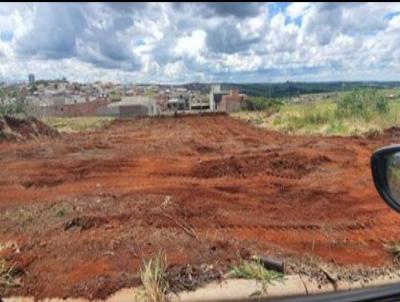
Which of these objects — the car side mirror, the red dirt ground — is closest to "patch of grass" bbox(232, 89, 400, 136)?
the red dirt ground

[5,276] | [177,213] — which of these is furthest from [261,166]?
[5,276]

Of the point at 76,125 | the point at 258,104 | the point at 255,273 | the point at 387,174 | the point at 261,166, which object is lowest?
the point at 258,104

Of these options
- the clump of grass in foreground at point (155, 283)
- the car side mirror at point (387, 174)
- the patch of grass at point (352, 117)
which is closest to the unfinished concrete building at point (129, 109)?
the patch of grass at point (352, 117)

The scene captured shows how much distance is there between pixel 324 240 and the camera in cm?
634

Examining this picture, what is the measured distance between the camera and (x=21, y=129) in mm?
21766

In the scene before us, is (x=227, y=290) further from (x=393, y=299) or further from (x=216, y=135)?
(x=216, y=135)

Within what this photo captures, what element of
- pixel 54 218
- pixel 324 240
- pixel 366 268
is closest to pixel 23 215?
pixel 54 218

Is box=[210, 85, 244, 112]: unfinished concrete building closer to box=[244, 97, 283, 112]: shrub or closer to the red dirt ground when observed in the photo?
box=[244, 97, 283, 112]: shrub

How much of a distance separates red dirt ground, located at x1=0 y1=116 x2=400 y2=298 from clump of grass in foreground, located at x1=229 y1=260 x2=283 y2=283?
35 centimetres

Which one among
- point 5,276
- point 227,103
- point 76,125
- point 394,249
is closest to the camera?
point 5,276

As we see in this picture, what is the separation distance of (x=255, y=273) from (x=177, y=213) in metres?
2.51

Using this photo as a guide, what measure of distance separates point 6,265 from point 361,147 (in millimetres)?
10827

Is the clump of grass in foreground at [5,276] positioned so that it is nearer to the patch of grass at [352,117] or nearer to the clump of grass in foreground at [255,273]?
the clump of grass in foreground at [255,273]

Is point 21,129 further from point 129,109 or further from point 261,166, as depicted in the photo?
point 129,109
